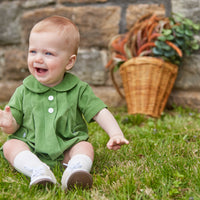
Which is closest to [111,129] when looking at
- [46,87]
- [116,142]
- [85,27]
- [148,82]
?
[116,142]

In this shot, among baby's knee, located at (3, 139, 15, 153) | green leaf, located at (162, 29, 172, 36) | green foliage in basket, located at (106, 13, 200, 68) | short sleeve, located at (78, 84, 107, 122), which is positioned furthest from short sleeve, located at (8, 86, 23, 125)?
green leaf, located at (162, 29, 172, 36)

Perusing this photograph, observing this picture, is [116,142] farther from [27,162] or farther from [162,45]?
[162,45]

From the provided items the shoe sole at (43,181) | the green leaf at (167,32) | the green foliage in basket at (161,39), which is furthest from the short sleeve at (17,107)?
the green leaf at (167,32)

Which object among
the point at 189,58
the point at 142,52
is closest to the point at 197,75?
the point at 189,58

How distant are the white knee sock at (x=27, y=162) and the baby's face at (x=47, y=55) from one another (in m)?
0.42

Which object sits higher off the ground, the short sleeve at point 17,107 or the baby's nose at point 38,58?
the baby's nose at point 38,58

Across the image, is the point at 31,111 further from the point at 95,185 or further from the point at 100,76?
the point at 100,76

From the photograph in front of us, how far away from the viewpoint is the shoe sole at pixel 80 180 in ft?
5.13

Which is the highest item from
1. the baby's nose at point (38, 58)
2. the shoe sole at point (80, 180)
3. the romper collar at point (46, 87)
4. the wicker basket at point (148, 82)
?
the baby's nose at point (38, 58)

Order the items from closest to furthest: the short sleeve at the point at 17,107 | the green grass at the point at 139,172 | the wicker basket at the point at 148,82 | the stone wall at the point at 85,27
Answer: the green grass at the point at 139,172
the short sleeve at the point at 17,107
the wicker basket at the point at 148,82
the stone wall at the point at 85,27

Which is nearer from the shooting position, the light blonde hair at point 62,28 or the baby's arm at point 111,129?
the baby's arm at point 111,129

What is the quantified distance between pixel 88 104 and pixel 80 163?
41cm

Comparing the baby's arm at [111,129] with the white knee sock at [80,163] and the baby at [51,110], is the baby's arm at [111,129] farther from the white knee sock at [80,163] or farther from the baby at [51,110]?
the white knee sock at [80,163]

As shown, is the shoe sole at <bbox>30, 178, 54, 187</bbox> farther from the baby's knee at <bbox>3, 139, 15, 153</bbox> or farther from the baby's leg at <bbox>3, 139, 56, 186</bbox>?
the baby's knee at <bbox>3, 139, 15, 153</bbox>
